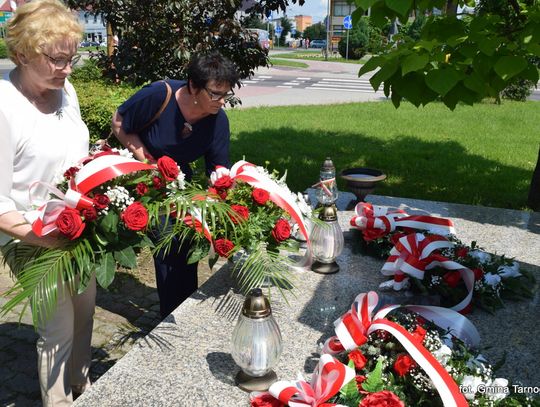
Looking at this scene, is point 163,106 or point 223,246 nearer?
point 223,246

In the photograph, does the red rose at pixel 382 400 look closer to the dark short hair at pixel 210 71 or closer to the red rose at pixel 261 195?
the red rose at pixel 261 195

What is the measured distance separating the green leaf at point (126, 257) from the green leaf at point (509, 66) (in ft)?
5.99

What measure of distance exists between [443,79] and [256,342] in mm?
1605

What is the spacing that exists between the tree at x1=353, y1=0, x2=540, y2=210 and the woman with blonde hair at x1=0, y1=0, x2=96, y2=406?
4.51 ft

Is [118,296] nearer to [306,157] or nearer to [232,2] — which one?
[232,2]

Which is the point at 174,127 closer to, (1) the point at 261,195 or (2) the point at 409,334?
(1) the point at 261,195

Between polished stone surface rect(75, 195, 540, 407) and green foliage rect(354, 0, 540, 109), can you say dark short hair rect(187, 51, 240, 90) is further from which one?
polished stone surface rect(75, 195, 540, 407)

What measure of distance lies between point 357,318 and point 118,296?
8.18 ft

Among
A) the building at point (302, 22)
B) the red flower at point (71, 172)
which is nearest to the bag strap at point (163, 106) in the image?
the red flower at point (71, 172)

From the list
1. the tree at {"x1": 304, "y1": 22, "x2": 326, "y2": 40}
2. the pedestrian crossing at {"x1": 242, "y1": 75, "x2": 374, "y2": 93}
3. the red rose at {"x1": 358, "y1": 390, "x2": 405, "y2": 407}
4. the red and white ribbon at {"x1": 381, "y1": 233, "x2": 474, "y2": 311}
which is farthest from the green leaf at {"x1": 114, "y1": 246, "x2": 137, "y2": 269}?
the tree at {"x1": 304, "y1": 22, "x2": 326, "y2": 40}

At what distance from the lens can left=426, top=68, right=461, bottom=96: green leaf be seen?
255cm

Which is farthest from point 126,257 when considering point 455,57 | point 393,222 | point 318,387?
point 455,57

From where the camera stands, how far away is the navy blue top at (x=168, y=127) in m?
2.82

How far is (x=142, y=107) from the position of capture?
2811 mm
